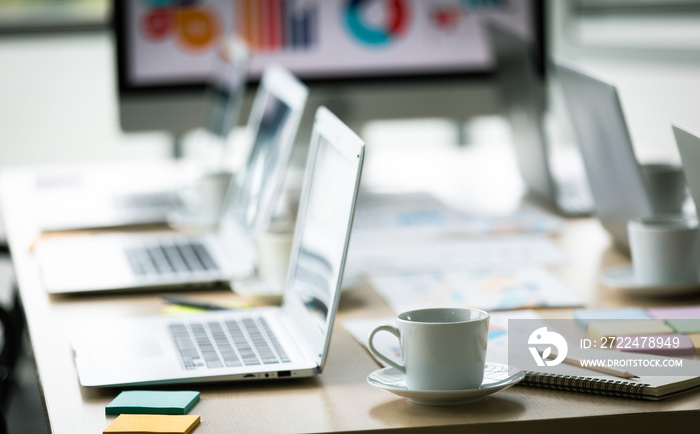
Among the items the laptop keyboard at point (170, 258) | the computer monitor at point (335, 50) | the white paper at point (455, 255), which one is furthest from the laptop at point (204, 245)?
the computer monitor at point (335, 50)

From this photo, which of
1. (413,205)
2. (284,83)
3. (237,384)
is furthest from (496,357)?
(413,205)

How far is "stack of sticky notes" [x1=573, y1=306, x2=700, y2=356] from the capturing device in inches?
37.5

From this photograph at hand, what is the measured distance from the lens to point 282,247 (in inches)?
49.4

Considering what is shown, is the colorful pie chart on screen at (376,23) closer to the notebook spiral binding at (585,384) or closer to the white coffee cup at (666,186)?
the white coffee cup at (666,186)

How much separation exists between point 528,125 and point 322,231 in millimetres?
909

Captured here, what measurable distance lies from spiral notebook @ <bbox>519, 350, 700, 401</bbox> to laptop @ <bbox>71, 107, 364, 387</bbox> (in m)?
0.21

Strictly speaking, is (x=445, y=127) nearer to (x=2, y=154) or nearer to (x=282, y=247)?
(x=2, y=154)

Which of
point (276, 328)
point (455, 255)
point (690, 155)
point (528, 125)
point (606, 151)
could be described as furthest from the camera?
point (528, 125)

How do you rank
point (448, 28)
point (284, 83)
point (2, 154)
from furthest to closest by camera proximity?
point (2, 154) < point (448, 28) < point (284, 83)

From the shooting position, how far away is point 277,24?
6.62 feet

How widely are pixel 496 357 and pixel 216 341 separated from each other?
31 cm

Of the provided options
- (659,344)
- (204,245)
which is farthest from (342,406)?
(204,245)

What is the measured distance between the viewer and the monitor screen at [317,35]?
6.50 ft

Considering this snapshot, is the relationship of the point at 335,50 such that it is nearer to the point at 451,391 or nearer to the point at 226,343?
the point at 226,343
